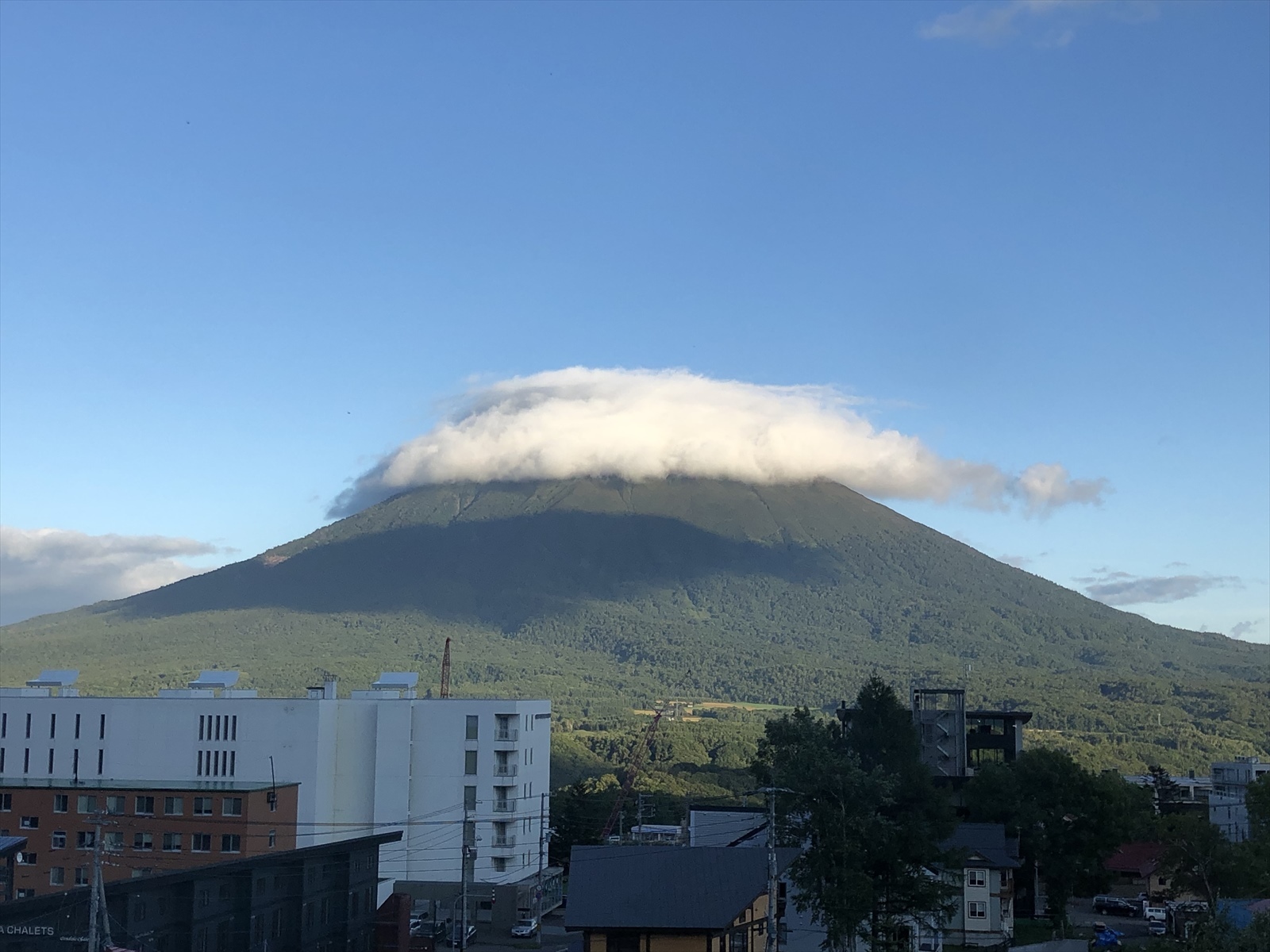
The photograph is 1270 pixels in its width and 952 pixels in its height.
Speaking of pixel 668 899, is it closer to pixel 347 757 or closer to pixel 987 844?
pixel 987 844

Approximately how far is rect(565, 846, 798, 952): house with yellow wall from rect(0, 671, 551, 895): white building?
117ft

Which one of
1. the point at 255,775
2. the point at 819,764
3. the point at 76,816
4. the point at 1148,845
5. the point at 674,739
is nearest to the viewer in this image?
the point at 819,764

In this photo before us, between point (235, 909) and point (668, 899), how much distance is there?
15140 mm

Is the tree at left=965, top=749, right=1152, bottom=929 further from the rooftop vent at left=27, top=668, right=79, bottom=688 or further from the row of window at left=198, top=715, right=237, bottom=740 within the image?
the rooftop vent at left=27, top=668, right=79, bottom=688

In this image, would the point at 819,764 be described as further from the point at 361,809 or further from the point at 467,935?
the point at 361,809

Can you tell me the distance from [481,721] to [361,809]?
9331mm

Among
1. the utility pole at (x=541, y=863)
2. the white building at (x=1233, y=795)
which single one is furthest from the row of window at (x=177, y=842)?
the white building at (x=1233, y=795)

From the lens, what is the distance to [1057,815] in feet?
231

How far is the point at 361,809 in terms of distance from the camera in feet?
271

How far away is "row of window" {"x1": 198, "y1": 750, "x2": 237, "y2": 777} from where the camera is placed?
80688mm

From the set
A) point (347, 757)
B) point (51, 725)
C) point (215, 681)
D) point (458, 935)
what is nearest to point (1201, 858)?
point (458, 935)

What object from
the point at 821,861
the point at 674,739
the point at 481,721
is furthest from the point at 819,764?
the point at 674,739

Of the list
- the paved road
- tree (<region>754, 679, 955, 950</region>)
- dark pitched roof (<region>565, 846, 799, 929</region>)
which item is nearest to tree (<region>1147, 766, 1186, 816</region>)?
the paved road

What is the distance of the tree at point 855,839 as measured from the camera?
146ft
